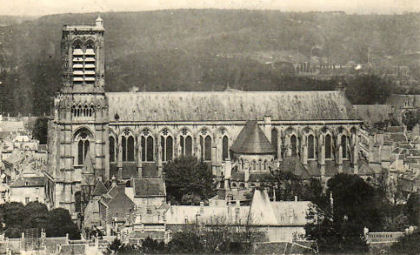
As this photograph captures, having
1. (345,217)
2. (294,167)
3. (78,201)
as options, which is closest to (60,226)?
(78,201)

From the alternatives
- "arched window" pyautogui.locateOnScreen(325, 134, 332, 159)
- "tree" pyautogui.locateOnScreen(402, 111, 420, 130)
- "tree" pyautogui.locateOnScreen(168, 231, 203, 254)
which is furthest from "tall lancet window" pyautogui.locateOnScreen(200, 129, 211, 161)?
"tree" pyautogui.locateOnScreen(402, 111, 420, 130)

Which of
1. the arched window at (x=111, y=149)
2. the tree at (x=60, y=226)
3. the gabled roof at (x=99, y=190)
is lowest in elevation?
the tree at (x=60, y=226)

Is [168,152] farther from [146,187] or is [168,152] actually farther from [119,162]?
[146,187]

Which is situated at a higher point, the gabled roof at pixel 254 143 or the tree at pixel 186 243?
the gabled roof at pixel 254 143

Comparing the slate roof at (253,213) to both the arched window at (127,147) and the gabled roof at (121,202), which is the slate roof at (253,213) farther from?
the arched window at (127,147)

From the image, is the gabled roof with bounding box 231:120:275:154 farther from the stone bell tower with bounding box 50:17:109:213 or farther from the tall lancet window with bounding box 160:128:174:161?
the stone bell tower with bounding box 50:17:109:213

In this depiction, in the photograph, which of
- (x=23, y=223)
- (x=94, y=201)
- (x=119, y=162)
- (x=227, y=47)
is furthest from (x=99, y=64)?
(x=227, y=47)

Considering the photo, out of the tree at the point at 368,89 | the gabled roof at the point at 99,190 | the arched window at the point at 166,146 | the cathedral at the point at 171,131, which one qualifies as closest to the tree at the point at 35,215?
the gabled roof at the point at 99,190
